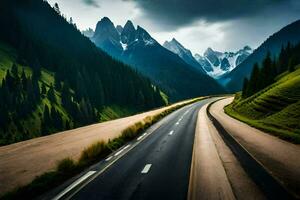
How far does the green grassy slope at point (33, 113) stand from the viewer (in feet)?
282

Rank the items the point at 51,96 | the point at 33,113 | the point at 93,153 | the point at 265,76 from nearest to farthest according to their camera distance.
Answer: the point at 93,153
the point at 265,76
the point at 33,113
the point at 51,96

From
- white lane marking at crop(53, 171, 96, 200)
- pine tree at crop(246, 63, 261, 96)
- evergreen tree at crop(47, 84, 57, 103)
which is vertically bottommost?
white lane marking at crop(53, 171, 96, 200)

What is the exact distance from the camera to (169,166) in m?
12.8

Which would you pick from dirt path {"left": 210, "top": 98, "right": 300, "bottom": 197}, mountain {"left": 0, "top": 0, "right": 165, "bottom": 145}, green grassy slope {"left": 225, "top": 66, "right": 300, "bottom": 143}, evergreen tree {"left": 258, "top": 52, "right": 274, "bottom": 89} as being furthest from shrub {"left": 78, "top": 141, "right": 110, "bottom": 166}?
mountain {"left": 0, "top": 0, "right": 165, "bottom": 145}

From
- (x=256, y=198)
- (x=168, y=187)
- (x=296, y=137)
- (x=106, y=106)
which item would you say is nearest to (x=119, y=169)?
(x=168, y=187)

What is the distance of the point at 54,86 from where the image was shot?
123 m

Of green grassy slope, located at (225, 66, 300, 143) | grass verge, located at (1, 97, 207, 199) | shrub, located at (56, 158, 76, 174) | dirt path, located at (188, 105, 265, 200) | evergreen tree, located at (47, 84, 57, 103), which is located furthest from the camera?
evergreen tree, located at (47, 84, 57, 103)

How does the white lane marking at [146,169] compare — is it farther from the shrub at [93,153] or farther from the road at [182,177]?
the shrub at [93,153]

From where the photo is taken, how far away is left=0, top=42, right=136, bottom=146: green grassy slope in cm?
8600

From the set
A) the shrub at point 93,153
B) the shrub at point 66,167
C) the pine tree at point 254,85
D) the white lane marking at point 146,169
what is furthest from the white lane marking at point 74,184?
the pine tree at point 254,85

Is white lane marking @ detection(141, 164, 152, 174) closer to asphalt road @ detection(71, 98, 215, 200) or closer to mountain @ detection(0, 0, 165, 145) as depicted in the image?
asphalt road @ detection(71, 98, 215, 200)

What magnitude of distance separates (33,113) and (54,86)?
29314mm

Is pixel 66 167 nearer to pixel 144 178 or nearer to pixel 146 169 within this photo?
pixel 146 169

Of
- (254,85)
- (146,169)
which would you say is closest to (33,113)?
(254,85)
